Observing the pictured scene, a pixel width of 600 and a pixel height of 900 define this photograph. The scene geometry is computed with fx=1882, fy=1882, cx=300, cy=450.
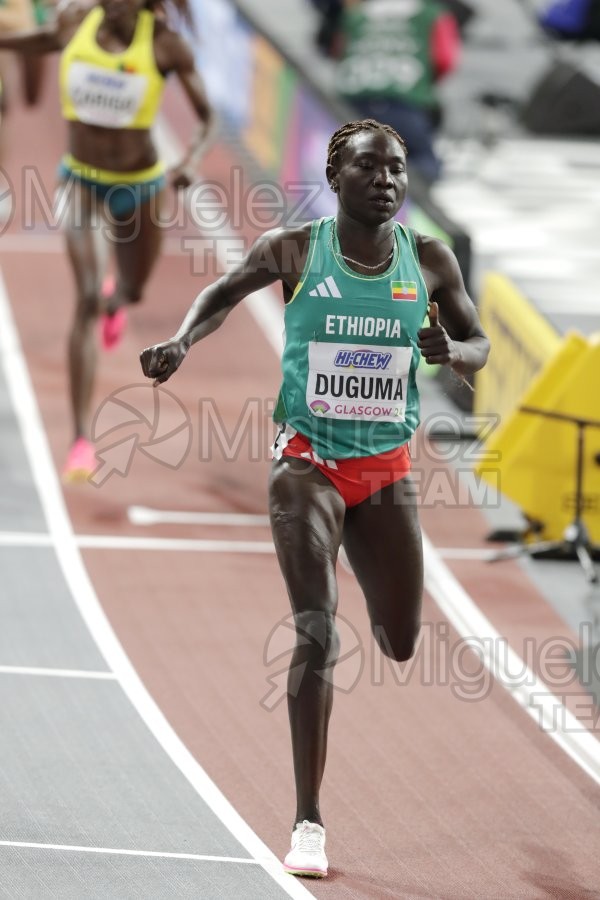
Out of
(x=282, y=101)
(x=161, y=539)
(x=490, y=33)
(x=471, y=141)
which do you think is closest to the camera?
(x=161, y=539)

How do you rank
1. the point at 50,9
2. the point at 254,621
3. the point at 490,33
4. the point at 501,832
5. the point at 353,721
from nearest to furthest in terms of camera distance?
the point at 501,832 → the point at 353,721 → the point at 254,621 → the point at 50,9 → the point at 490,33

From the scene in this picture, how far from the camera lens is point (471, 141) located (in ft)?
66.5

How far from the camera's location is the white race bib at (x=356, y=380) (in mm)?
6340

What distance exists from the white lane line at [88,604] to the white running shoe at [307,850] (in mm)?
71

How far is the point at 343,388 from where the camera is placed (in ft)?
20.8

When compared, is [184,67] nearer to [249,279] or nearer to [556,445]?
[556,445]

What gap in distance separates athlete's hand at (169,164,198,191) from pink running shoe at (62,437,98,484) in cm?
180

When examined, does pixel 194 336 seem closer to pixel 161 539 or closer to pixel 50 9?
pixel 161 539

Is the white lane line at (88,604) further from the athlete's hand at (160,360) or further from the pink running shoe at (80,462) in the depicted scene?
the athlete's hand at (160,360)

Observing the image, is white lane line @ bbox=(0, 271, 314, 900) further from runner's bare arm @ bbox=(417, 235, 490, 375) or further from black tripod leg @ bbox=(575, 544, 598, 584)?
black tripod leg @ bbox=(575, 544, 598, 584)

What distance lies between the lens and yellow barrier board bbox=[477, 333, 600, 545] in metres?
10.1

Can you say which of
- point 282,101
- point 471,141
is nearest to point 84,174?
point 282,101

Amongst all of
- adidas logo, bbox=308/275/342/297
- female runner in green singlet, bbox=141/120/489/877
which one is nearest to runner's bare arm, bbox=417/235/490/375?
female runner in green singlet, bbox=141/120/489/877

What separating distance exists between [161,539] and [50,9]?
7.38 m
